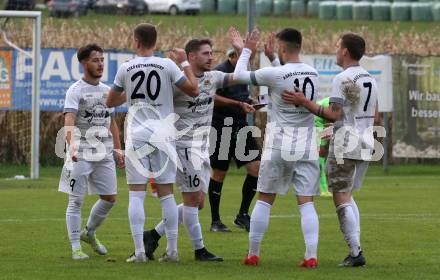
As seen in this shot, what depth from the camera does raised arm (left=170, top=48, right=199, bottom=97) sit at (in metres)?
11.5

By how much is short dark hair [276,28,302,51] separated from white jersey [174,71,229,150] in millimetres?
882

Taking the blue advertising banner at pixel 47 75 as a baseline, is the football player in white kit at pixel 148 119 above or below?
below

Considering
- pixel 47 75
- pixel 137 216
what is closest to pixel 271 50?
pixel 137 216

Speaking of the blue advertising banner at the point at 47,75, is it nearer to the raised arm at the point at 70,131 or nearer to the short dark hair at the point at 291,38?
the raised arm at the point at 70,131

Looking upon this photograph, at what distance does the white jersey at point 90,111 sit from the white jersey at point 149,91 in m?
0.67

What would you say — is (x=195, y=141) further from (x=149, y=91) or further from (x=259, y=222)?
(x=259, y=222)

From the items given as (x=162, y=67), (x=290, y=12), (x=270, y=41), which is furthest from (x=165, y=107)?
(x=290, y=12)

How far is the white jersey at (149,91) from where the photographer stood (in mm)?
11477

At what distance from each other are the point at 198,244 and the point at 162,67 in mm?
1864


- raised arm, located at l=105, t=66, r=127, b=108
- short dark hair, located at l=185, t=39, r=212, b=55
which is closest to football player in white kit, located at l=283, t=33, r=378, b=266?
short dark hair, located at l=185, t=39, r=212, b=55

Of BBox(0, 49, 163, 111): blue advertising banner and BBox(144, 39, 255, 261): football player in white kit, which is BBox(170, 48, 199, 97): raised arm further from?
BBox(0, 49, 163, 111): blue advertising banner

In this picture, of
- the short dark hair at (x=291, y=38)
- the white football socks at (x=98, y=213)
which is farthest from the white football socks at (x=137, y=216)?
the short dark hair at (x=291, y=38)

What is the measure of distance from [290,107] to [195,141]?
1.20 m

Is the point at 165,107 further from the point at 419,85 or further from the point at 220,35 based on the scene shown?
the point at 220,35
